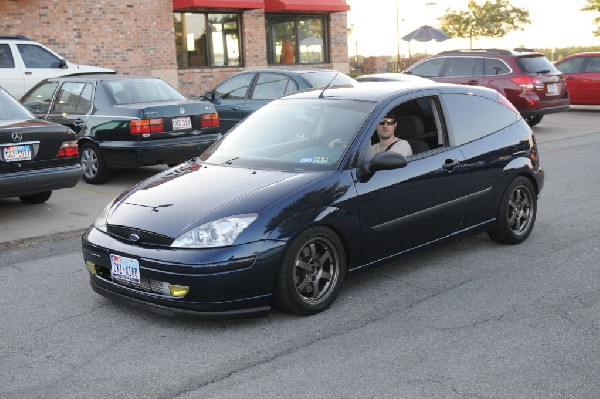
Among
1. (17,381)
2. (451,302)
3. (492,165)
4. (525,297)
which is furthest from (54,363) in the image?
(492,165)

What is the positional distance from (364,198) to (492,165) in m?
1.63

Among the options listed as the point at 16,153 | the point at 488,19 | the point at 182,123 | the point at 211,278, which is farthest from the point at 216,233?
the point at 488,19

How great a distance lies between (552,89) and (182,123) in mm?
9195

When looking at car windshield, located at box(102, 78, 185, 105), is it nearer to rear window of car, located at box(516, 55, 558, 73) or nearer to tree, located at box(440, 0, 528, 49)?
rear window of car, located at box(516, 55, 558, 73)

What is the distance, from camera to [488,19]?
51625 millimetres

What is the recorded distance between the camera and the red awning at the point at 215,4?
70.7 ft

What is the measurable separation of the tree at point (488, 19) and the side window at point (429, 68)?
34.0 metres

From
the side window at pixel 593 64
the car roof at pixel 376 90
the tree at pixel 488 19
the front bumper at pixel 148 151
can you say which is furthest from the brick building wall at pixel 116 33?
the tree at pixel 488 19

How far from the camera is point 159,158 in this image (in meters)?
10.6

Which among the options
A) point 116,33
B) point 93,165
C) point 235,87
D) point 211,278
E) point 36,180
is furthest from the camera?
point 116,33

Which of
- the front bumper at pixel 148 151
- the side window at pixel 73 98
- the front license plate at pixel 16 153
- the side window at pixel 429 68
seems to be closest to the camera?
the front license plate at pixel 16 153

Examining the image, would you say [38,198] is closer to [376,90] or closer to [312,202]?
[376,90]

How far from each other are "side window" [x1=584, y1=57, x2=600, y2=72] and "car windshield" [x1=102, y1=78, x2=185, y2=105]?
43.3ft

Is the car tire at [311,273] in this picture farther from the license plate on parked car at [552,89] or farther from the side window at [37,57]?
the license plate on parked car at [552,89]
